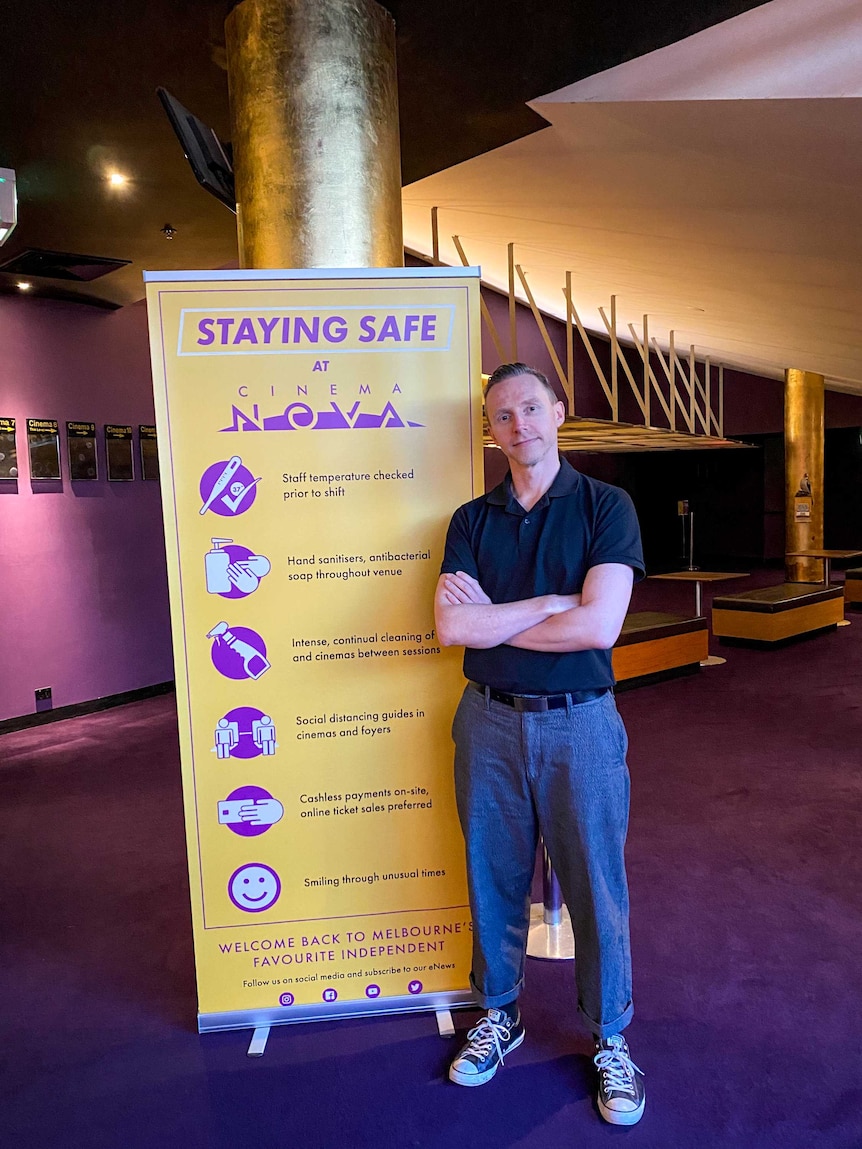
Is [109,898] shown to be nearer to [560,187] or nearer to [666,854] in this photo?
[666,854]

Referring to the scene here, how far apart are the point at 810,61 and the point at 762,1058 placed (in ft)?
10.6

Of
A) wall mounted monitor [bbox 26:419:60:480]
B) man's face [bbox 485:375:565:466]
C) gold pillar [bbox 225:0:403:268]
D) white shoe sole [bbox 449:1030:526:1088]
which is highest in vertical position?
gold pillar [bbox 225:0:403:268]

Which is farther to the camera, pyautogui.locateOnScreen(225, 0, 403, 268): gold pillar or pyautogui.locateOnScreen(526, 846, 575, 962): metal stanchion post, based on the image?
pyautogui.locateOnScreen(526, 846, 575, 962): metal stanchion post

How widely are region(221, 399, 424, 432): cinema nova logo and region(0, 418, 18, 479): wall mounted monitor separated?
4302 millimetres

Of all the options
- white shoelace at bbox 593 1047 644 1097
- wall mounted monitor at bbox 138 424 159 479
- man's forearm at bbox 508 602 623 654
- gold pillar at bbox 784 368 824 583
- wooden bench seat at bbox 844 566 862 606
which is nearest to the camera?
man's forearm at bbox 508 602 623 654

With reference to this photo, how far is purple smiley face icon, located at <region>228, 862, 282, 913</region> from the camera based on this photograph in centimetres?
246

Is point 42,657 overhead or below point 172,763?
overhead

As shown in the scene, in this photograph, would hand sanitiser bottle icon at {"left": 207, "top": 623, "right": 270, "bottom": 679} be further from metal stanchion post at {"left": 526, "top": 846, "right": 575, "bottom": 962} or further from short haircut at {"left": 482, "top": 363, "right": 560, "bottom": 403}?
metal stanchion post at {"left": 526, "top": 846, "right": 575, "bottom": 962}

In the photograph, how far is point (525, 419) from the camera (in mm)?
2150

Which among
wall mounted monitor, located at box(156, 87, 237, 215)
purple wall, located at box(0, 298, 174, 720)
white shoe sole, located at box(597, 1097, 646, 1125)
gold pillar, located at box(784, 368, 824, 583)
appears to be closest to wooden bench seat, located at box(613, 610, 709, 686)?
purple wall, located at box(0, 298, 174, 720)

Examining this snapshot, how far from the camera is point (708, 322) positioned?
8375 millimetres

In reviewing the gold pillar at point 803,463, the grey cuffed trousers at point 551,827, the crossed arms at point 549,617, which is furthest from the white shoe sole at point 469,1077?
the gold pillar at point 803,463

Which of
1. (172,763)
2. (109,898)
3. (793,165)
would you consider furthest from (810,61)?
(172,763)

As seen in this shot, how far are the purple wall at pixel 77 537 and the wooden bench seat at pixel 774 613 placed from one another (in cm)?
517
